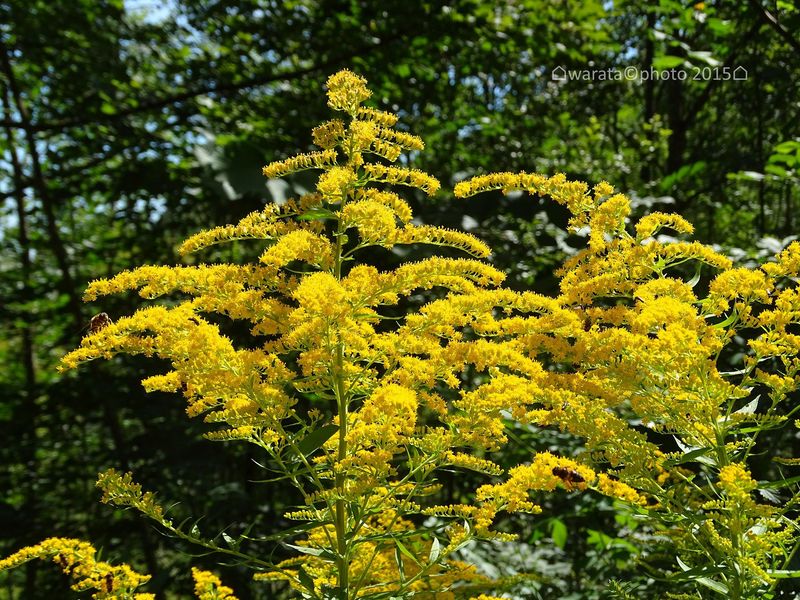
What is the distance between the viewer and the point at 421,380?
2.21m

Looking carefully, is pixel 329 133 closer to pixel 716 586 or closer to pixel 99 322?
pixel 99 322

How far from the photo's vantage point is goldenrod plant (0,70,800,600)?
2045mm

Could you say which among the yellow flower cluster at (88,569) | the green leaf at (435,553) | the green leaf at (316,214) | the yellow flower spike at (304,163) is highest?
the yellow flower spike at (304,163)

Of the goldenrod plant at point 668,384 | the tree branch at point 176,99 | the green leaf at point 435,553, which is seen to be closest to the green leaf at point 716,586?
the goldenrod plant at point 668,384

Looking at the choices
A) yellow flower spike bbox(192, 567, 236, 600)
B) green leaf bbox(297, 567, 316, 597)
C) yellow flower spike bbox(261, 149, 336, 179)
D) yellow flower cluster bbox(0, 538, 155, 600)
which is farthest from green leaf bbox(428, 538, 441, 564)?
yellow flower spike bbox(261, 149, 336, 179)

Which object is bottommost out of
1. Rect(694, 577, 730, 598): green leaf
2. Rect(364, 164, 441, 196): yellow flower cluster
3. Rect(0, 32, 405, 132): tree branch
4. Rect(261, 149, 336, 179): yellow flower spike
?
Rect(694, 577, 730, 598): green leaf

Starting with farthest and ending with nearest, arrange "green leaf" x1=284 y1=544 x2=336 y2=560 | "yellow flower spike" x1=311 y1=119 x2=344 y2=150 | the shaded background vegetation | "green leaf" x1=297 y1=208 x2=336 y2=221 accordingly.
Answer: the shaded background vegetation < "yellow flower spike" x1=311 y1=119 x2=344 y2=150 < "green leaf" x1=297 y1=208 x2=336 y2=221 < "green leaf" x1=284 y1=544 x2=336 y2=560

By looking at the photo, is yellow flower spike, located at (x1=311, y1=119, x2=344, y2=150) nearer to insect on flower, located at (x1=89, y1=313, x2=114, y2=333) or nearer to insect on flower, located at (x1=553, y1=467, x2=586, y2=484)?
insect on flower, located at (x1=89, y1=313, x2=114, y2=333)

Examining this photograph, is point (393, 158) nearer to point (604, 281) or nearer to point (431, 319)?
point (431, 319)

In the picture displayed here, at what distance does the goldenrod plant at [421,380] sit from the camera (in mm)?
2045

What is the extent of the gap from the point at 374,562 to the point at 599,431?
986 mm

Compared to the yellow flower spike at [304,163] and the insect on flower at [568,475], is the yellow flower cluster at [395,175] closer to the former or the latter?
the yellow flower spike at [304,163]

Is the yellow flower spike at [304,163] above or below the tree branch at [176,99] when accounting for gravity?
below

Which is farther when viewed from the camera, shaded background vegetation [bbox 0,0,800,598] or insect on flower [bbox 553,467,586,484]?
shaded background vegetation [bbox 0,0,800,598]
